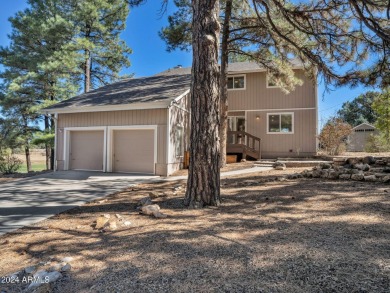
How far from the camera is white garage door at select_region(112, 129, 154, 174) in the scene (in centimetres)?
1115

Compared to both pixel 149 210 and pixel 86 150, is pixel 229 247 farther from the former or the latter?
pixel 86 150

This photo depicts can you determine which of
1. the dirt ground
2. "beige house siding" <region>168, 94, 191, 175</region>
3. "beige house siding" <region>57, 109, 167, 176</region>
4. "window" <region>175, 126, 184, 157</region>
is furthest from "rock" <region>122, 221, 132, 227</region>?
"window" <region>175, 126, 184, 157</region>

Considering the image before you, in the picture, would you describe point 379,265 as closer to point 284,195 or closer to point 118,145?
point 284,195

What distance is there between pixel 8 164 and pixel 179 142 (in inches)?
373

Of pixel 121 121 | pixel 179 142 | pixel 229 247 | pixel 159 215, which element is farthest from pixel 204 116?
pixel 121 121

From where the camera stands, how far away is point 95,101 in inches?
493

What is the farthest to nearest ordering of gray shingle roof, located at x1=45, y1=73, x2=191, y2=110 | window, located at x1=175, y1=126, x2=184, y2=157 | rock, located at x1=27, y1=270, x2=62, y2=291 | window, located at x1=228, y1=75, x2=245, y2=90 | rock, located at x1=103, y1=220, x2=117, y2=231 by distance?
window, located at x1=228, y1=75, x2=245, y2=90, window, located at x1=175, y1=126, x2=184, y2=157, gray shingle roof, located at x1=45, y1=73, x2=191, y2=110, rock, located at x1=103, y1=220, x2=117, y2=231, rock, located at x1=27, y1=270, x2=62, y2=291

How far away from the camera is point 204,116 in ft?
16.2

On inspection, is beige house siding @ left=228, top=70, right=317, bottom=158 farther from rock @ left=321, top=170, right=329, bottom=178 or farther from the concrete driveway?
the concrete driveway

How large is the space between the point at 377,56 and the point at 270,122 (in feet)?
30.0

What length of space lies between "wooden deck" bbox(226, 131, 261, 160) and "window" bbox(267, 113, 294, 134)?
3.95 ft

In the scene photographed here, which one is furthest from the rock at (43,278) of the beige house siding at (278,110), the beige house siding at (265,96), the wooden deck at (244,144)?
the beige house siding at (265,96)

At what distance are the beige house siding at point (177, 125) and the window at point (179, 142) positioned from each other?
10cm

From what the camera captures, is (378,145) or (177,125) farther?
(378,145)
